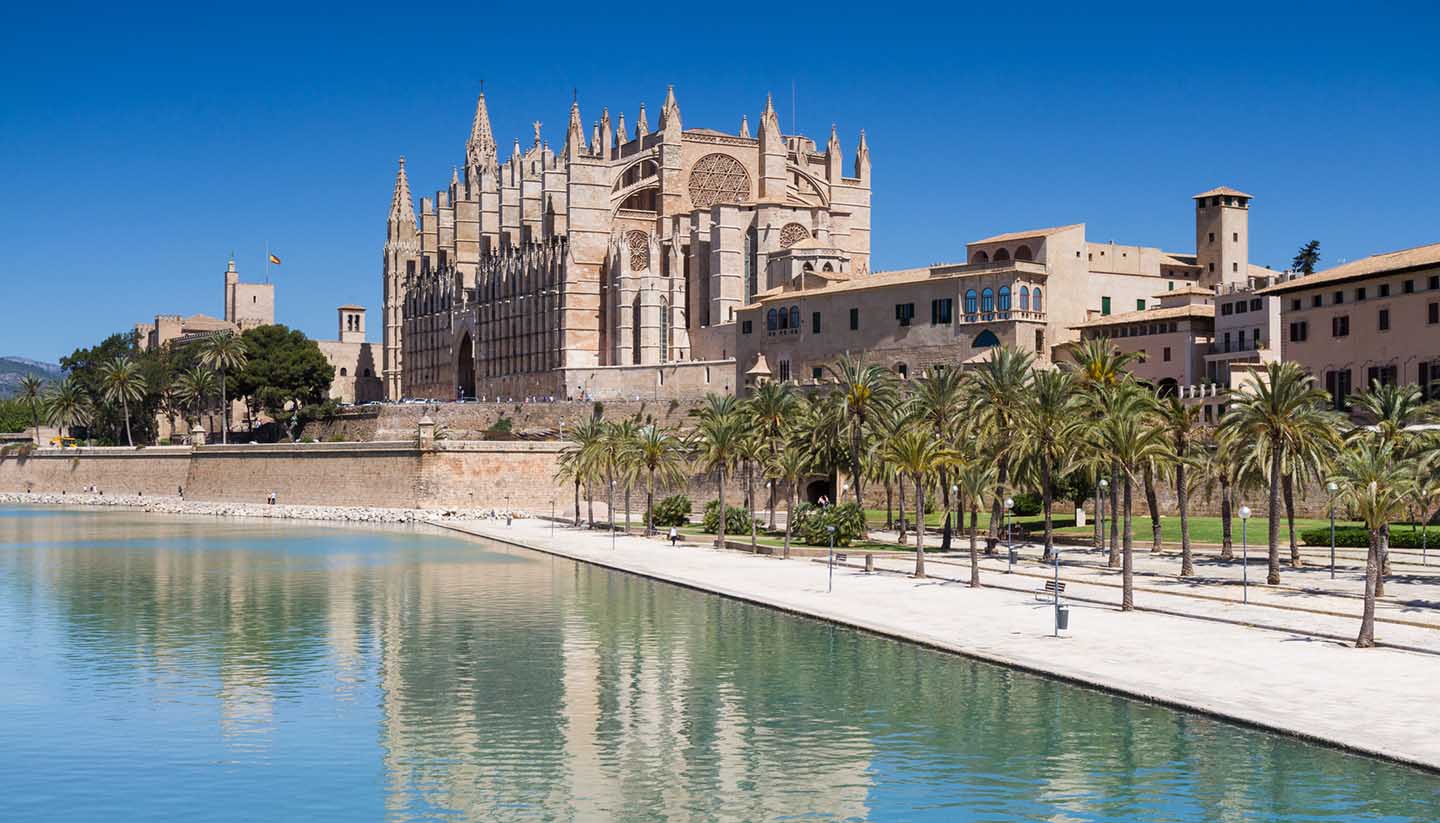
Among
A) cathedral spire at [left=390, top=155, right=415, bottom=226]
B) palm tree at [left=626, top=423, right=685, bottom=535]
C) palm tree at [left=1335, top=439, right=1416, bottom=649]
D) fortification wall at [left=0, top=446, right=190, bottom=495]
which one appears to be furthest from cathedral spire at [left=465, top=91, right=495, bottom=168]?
palm tree at [left=1335, top=439, right=1416, bottom=649]

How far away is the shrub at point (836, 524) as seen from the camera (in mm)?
53938

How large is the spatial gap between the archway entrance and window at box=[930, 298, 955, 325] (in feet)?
191

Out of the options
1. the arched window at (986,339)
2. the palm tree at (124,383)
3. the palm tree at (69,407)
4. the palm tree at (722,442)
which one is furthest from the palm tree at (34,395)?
the arched window at (986,339)

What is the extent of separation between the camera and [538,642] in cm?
3234

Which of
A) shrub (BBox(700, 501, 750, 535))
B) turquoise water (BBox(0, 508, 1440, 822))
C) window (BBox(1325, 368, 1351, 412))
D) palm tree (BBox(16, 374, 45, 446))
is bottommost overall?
turquoise water (BBox(0, 508, 1440, 822))

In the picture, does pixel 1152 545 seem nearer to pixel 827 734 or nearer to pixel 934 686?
pixel 934 686

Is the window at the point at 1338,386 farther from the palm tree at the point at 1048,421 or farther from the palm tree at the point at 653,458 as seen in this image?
the palm tree at the point at 653,458

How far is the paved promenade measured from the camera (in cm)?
2155

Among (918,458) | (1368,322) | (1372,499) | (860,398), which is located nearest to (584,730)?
(1372,499)

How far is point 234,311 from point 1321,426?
144764mm

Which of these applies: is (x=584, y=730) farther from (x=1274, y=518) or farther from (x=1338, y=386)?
(x=1338, y=386)

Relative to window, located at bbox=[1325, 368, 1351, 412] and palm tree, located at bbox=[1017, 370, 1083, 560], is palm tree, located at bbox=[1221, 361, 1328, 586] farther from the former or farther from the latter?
window, located at bbox=[1325, 368, 1351, 412]

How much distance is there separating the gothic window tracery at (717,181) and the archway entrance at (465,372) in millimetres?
26013

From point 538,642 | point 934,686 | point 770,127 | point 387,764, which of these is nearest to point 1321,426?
point 934,686
